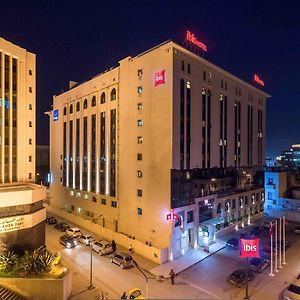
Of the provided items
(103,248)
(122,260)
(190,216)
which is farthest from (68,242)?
(190,216)

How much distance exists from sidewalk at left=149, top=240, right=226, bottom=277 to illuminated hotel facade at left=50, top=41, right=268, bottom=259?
1118 mm

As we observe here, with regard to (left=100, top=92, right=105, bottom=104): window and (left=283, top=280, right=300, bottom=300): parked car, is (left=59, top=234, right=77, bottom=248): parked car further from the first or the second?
(left=283, top=280, right=300, bottom=300): parked car

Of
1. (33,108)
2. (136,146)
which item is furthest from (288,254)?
(33,108)

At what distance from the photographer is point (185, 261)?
3291 centimetres

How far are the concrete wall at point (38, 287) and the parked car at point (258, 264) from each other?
2142 centimetres

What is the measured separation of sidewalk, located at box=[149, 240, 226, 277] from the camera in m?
30.2

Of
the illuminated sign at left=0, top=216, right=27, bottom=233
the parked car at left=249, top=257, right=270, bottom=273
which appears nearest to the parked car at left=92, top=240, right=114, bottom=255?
the illuminated sign at left=0, top=216, right=27, bottom=233

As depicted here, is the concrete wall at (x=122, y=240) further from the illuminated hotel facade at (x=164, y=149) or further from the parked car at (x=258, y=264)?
the parked car at (x=258, y=264)

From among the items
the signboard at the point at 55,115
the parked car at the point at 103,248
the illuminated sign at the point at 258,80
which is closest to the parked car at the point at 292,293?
the parked car at the point at 103,248

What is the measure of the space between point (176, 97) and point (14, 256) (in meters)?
26.6

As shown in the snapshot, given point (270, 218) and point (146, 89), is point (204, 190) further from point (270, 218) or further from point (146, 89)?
point (270, 218)

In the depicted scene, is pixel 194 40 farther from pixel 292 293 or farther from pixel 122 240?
pixel 292 293

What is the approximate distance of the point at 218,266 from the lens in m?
31.8

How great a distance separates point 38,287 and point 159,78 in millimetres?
28111
